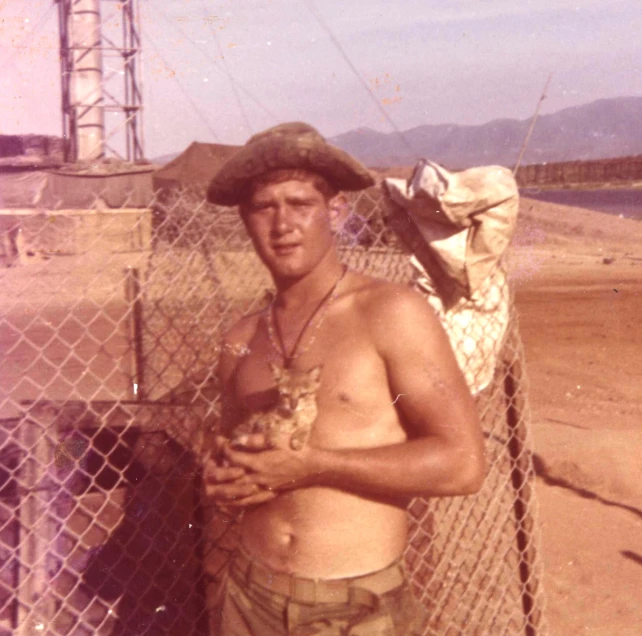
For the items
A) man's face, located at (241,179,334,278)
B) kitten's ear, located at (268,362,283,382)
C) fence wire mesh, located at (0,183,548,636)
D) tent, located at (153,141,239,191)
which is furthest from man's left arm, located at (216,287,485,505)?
tent, located at (153,141,239,191)

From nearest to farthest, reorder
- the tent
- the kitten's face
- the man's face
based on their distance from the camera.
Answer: the kitten's face → the man's face → the tent

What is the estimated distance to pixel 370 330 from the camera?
2.29 metres

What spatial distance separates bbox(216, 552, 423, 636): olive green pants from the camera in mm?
2205

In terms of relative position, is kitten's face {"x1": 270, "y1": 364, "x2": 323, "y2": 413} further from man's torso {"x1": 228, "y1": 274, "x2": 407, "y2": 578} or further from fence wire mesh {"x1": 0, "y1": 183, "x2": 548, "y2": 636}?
fence wire mesh {"x1": 0, "y1": 183, "x2": 548, "y2": 636}

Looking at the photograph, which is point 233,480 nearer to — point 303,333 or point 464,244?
point 303,333

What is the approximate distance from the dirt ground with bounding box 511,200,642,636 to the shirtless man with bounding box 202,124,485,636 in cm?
219

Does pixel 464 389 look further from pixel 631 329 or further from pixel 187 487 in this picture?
pixel 631 329

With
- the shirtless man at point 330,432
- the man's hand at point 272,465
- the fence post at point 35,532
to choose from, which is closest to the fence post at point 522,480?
the shirtless man at point 330,432

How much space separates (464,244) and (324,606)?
153 centimetres

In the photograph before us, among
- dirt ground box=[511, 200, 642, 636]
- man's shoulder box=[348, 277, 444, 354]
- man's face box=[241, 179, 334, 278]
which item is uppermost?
man's face box=[241, 179, 334, 278]

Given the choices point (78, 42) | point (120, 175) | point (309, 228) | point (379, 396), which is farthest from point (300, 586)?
point (78, 42)

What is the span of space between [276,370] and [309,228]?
487mm

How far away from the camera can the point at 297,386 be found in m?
2.24

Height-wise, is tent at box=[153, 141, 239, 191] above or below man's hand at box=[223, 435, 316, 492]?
below
